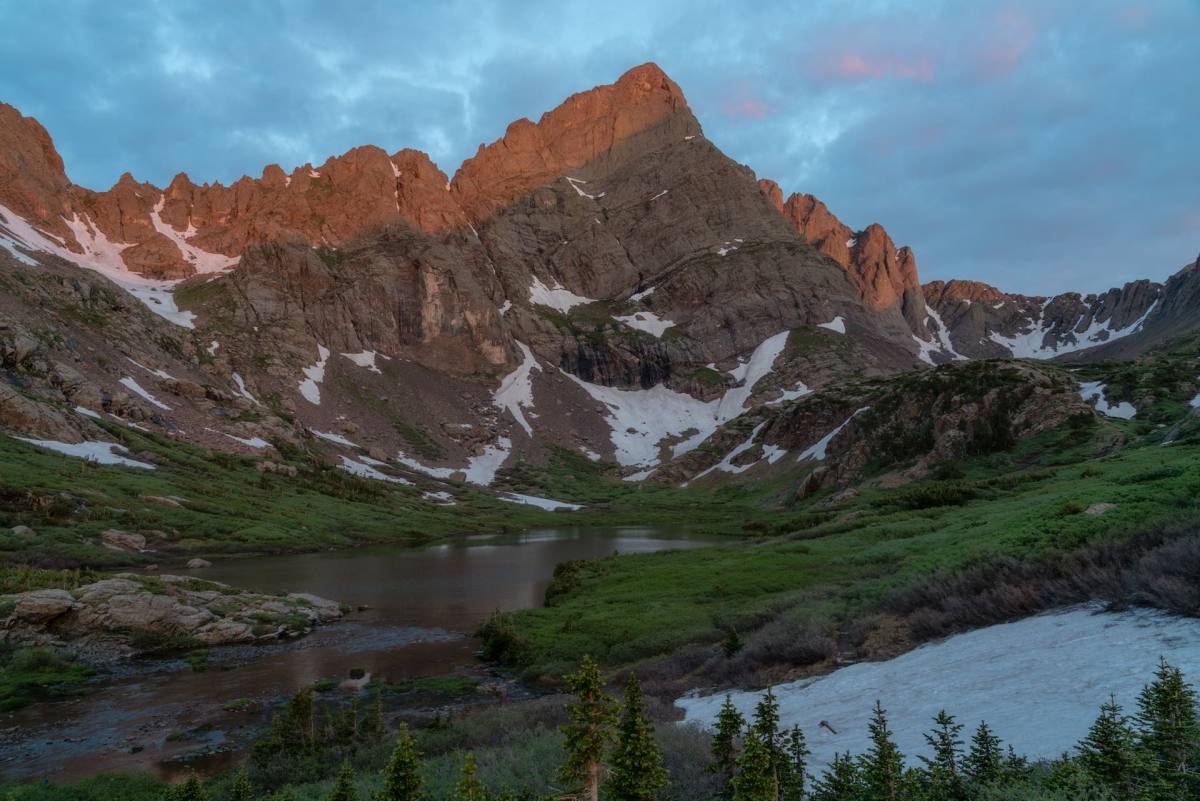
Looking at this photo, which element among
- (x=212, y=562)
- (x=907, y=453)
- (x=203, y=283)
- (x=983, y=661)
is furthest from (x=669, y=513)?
(x=203, y=283)

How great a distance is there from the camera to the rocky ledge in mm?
32375

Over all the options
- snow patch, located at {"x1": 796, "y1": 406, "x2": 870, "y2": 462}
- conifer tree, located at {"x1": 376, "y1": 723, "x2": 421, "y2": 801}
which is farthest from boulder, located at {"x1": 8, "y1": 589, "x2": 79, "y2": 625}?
snow patch, located at {"x1": 796, "y1": 406, "x2": 870, "y2": 462}

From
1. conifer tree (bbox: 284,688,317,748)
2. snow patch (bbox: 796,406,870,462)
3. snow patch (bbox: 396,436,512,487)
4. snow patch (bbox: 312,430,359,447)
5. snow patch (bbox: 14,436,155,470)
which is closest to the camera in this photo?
conifer tree (bbox: 284,688,317,748)

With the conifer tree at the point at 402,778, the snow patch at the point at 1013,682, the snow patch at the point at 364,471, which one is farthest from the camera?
the snow patch at the point at 364,471

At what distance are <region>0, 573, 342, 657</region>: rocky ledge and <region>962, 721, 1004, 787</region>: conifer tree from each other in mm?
39180

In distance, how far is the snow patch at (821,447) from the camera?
111625mm

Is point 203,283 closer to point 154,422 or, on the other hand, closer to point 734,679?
point 154,422

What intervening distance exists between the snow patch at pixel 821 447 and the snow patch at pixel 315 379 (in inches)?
5067

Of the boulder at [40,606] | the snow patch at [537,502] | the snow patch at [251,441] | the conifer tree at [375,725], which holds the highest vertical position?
the snow patch at [251,441]

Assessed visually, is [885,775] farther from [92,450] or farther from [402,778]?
[92,450]

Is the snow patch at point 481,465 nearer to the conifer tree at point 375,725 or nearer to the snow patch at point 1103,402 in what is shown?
the snow patch at point 1103,402

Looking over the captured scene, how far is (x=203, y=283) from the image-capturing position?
19962 cm

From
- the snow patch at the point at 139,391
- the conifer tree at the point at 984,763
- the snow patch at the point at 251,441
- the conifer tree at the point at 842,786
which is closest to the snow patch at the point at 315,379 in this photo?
the snow patch at the point at 251,441

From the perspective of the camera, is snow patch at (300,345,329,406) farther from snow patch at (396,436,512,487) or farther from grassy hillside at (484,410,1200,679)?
grassy hillside at (484,410,1200,679)
